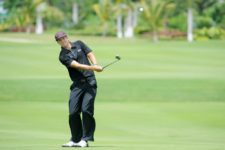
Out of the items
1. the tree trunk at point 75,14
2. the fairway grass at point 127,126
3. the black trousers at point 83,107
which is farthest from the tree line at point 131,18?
the black trousers at point 83,107

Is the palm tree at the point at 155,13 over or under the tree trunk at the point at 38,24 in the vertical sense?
over

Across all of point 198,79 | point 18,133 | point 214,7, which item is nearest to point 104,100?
point 198,79

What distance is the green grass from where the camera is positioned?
16781 mm

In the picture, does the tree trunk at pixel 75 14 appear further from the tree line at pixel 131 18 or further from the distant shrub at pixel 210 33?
the distant shrub at pixel 210 33

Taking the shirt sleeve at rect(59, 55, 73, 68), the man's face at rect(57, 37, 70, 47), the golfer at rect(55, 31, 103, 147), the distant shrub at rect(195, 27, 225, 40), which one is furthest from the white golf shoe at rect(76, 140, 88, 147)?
the distant shrub at rect(195, 27, 225, 40)

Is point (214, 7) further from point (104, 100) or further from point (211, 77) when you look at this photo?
point (104, 100)

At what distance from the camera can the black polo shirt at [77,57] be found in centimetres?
1401

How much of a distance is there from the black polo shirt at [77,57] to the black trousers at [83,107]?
0.14m

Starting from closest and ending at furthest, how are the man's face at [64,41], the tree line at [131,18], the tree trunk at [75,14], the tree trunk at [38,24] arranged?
the man's face at [64,41]
the tree line at [131,18]
the tree trunk at [38,24]
the tree trunk at [75,14]

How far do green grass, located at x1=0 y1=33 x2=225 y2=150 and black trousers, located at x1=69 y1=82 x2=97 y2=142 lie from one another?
0.30 meters

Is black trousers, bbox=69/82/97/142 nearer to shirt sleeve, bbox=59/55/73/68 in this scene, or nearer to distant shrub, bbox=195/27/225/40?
shirt sleeve, bbox=59/55/73/68

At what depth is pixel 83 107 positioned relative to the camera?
14.3 meters

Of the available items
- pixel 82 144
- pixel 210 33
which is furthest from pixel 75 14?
pixel 82 144

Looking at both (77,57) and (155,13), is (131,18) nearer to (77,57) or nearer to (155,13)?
(155,13)
